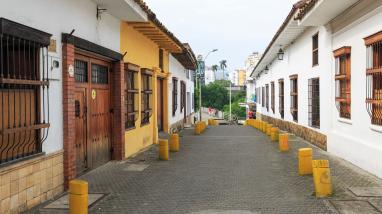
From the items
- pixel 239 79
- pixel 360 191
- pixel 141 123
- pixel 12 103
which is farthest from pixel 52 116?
pixel 239 79

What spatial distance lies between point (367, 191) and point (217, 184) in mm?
2639

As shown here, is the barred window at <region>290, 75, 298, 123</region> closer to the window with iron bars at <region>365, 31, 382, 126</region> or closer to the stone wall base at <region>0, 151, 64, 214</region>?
the window with iron bars at <region>365, 31, 382, 126</region>

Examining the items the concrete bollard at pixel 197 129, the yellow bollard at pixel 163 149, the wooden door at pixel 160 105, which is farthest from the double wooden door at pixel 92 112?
the concrete bollard at pixel 197 129

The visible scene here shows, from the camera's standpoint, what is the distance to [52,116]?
7645 mm

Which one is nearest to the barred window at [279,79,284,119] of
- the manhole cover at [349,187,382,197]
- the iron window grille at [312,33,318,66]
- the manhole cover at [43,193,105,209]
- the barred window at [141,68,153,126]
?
the iron window grille at [312,33,318,66]

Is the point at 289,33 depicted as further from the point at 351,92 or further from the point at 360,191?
the point at 360,191

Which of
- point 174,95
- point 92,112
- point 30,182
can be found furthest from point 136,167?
point 174,95

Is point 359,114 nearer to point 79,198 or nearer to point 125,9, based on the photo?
point 125,9

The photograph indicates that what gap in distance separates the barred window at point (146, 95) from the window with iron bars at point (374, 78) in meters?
7.24

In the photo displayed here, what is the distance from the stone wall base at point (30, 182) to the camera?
6.05 meters

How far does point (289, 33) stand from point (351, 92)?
7208mm

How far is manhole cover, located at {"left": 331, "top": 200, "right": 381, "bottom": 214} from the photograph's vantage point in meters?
6.44

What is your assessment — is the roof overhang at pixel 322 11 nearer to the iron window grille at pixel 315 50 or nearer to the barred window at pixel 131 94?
the iron window grille at pixel 315 50

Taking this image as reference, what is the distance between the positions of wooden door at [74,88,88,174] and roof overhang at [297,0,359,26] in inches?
226
